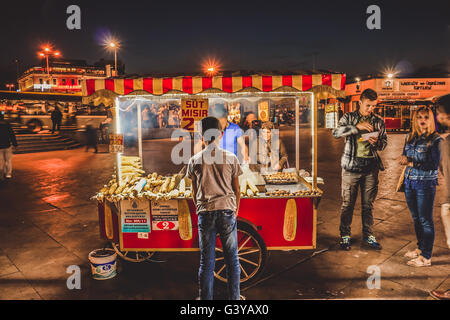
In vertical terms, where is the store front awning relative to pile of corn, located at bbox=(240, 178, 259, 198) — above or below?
above

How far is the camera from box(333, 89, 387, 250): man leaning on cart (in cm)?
462

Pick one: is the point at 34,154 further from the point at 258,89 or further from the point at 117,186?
the point at 258,89

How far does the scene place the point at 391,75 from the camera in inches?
1318

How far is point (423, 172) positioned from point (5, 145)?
11.8 meters

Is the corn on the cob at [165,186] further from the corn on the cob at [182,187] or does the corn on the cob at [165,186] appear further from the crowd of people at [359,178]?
the crowd of people at [359,178]

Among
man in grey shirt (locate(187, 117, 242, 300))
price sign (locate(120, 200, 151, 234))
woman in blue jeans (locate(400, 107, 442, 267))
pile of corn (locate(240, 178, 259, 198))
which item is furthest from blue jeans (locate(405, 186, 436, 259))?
price sign (locate(120, 200, 151, 234))

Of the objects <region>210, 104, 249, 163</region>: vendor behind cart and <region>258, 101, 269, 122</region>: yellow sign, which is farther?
<region>258, 101, 269, 122</region>: yellow sign

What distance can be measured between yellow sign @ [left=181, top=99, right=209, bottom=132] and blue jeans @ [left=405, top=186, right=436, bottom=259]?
3042 millimetres

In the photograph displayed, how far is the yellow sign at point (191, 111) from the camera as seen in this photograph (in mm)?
4637

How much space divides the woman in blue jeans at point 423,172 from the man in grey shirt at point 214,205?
2577 mm

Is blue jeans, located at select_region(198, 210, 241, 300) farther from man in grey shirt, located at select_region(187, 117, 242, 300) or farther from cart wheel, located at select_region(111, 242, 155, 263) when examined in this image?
cart wheel, located at select_region(111, 242, 155, 263)

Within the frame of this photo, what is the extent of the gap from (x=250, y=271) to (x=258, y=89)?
2419 mm

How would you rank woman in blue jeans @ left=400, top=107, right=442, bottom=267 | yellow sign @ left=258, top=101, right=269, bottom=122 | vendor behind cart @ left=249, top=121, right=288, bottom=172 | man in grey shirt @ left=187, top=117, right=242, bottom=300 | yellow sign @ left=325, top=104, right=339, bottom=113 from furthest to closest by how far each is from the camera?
1. vendor behind cart @ left=249, top=121, right=288, bottom=172
2. yellow sign @ left=258, top=101, right=269, bottom=122
3. yellow sign @ left=325, top=104, right=339, bottom=113
4. woman in blue jeans @ left=400, top=107, right=442, bottom=267
5. man in grey shirt @ left=187, top=117, right=242, bottom=300

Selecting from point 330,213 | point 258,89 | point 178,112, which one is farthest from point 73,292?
point 330,213
